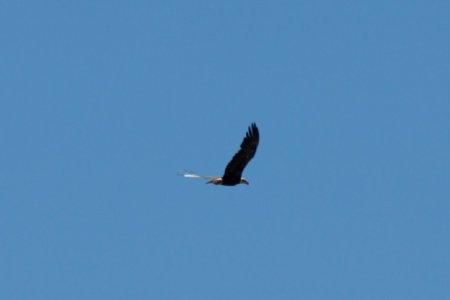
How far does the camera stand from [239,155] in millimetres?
121688

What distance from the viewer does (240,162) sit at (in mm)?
122188

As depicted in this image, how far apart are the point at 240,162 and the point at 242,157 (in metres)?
0.41

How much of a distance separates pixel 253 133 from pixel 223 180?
3.48 m

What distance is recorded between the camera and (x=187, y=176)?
4688 inches

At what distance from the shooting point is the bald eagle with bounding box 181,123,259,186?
121 metres

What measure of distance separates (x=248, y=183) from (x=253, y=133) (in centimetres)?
368

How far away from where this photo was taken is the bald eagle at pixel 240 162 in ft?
397

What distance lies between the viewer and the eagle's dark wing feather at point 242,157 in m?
121

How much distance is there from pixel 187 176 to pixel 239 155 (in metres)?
3.75

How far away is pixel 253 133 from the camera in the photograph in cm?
12081

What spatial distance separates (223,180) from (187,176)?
430 centimetres

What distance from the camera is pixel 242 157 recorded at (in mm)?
121875

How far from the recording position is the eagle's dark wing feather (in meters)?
121
